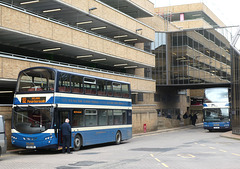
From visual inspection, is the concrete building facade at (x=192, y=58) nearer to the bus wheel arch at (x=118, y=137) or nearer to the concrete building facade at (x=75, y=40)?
the concrete building facade at (x=75, y=40)

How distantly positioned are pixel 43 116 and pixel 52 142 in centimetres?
131

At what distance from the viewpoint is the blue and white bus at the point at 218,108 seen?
39.1 meters

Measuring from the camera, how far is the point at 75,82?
20422 millimetres

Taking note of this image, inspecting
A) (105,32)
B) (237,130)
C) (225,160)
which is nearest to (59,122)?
(225,160)

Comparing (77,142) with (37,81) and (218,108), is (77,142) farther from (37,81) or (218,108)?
(218,108)

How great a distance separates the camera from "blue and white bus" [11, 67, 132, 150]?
18.5 meters

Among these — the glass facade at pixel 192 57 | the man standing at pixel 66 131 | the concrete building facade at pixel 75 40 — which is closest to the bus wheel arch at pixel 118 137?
the concrete building facade at pixel 75 40

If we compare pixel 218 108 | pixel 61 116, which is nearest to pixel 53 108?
pixel 61 116

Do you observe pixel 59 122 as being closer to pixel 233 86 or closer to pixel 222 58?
pixel 233 86

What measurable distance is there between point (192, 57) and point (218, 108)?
48.8ft

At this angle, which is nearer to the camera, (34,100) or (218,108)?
(34,100)

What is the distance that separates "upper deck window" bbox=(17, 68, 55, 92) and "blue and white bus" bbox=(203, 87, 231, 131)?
24349mm

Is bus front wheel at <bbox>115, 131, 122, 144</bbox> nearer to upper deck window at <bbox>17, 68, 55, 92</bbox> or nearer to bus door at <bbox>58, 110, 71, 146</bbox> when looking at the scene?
bus door at <bbox>58, 110, 71, 146</bbox>

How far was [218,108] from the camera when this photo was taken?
129 ft
